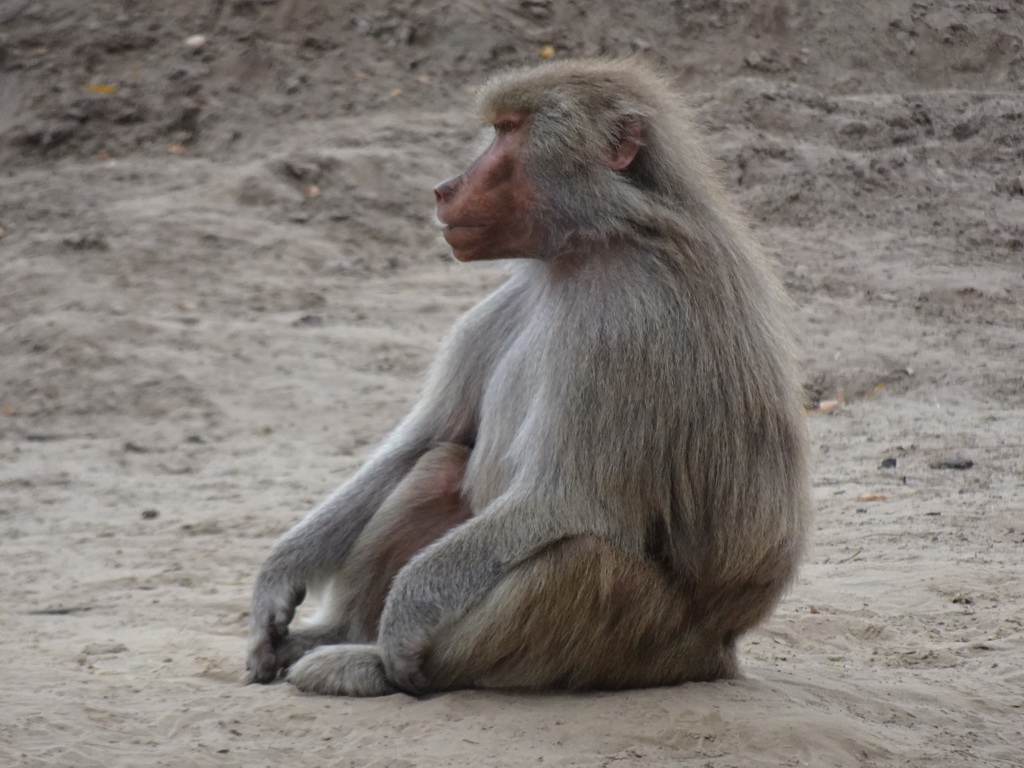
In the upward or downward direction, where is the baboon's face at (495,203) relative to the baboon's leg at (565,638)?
upward

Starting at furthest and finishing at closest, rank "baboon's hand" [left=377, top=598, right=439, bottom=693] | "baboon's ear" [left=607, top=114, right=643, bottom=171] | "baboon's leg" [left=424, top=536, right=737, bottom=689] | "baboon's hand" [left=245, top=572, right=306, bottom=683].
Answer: "baboon's hand" [left=245, top=572, right=306, bottom=683] → "baboon's ear" [left=607, top=114, right=643, bottom=171] → "baboon's hand" [left=377, top=598, right=439, bottom=693] → "baboon's leg" [left=424, top=536, right=737, bottom=689]

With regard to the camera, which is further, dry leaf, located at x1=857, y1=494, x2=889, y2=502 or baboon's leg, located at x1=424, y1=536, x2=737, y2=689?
dry leaf, located at x1=857, y1=494, x2=889, y2=502

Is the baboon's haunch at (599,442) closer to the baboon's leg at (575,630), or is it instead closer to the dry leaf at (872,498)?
the baboon's leg at (575,630)

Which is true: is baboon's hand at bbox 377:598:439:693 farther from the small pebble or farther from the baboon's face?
the small pebble

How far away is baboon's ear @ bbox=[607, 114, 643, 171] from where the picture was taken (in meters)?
3.59

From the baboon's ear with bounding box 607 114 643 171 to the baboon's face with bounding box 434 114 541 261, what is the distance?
0.73ft

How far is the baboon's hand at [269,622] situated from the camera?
3775 millimetres

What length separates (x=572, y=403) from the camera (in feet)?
10.9

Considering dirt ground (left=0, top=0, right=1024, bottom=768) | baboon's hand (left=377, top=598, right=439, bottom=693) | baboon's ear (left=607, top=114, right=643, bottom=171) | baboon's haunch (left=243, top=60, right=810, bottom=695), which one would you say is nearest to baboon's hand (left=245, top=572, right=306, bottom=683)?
baboon's haunch (left=243, top=60, right=810, bottom=695)

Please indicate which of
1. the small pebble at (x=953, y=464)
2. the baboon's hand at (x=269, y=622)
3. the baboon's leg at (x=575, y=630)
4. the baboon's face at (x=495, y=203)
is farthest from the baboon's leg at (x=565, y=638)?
the small pebble at (x=953, y=464)

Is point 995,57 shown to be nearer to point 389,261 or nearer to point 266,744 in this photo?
point 389,261

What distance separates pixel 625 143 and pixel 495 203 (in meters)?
0.37

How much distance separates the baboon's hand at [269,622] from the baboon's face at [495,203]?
114 cm

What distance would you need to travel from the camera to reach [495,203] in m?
3.59
